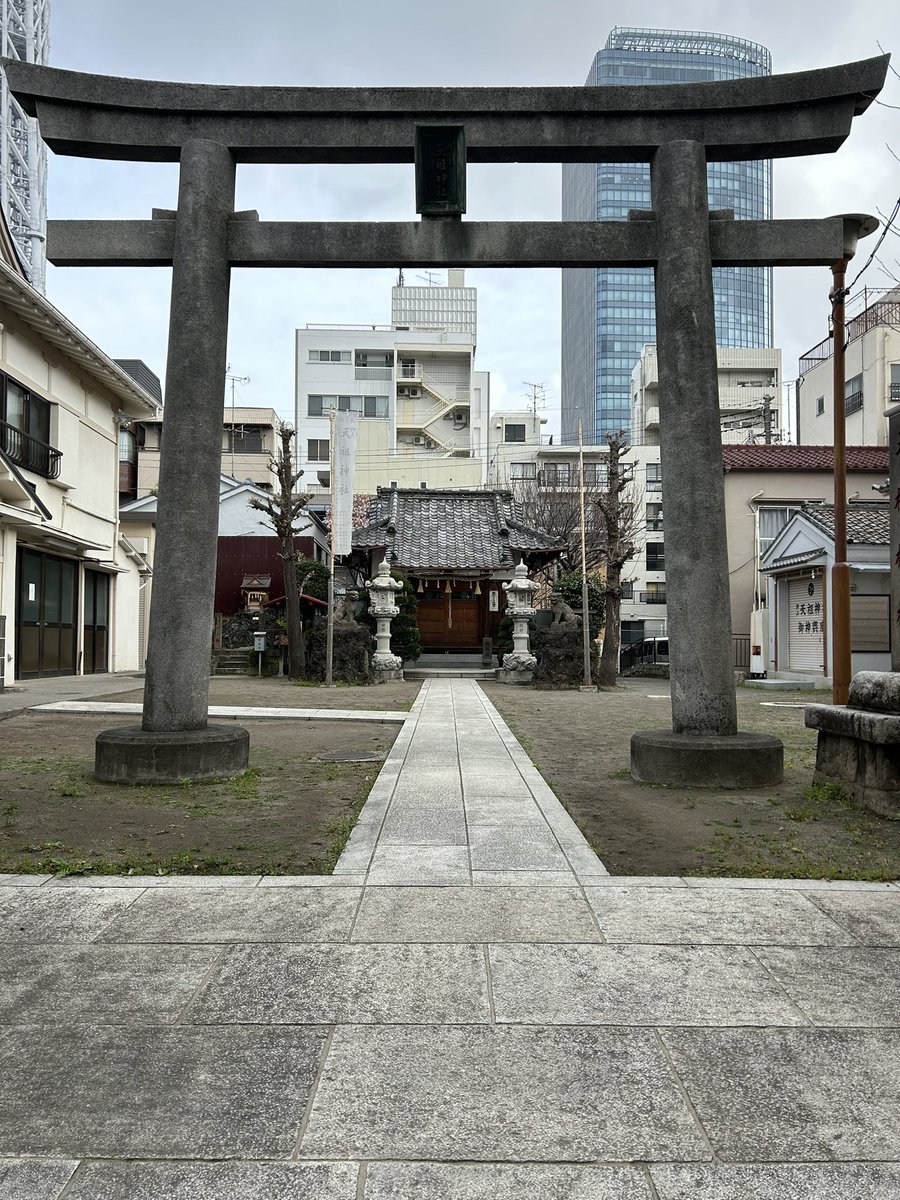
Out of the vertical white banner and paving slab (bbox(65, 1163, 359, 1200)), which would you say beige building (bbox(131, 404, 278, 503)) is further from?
paving slab (bbox(65, 1163, 359, 1200))

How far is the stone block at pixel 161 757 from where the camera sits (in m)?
7.33

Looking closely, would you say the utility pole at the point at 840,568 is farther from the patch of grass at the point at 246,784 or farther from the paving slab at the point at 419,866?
the paving slab at the point at 419,866

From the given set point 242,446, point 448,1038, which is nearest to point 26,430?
point 448,1038

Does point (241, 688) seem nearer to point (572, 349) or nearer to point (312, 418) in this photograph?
point (312, 418)

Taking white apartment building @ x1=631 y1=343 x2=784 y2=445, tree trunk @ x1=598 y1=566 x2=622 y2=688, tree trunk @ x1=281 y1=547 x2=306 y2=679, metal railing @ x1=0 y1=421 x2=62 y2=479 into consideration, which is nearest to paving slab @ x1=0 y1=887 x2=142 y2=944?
metal railing @ x1=0 y1=421 x2=62 y2=479

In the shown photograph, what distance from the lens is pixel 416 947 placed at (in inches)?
151

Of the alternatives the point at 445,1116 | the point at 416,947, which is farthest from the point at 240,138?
the point at 445,1116

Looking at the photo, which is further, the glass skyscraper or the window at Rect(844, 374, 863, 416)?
the glass skyscraper

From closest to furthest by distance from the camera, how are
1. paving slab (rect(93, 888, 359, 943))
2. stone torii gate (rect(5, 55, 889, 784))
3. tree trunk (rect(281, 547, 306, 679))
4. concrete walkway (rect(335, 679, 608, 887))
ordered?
paving slab (rect(93, 888, 359, 943)) < concrete walkway (rect(335, 679, 608, 887)) < stone torii gate (rect(5, 55, 889, 784)) < tree trunk (rect(281, 547, 306, 679))

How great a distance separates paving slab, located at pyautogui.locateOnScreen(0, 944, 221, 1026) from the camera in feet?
10.4

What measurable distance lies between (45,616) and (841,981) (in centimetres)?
1983

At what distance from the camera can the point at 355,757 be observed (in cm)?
941

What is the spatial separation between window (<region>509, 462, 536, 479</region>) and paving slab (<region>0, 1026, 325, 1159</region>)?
164ft

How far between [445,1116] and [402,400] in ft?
178
